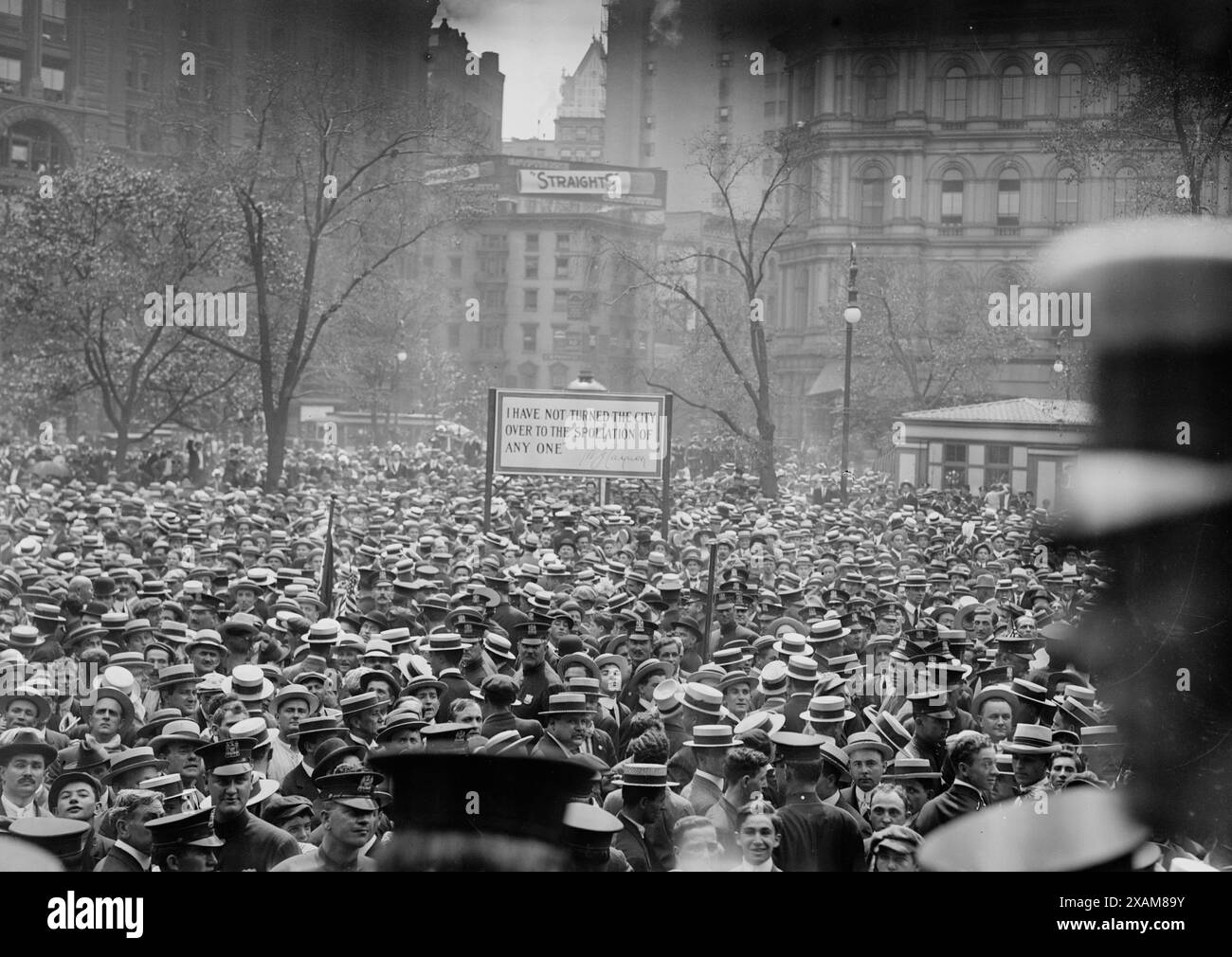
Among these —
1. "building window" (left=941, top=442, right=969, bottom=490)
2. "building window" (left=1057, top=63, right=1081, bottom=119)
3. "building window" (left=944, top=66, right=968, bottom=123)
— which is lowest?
"building window" (left=941, top=442, right=969, bottom=490)

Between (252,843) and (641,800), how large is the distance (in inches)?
60.2

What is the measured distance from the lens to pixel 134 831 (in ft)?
17.7

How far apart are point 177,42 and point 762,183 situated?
11176mm

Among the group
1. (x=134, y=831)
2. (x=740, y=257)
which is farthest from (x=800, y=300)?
(x=134, y=831)

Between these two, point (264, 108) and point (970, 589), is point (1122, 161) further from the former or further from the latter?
point (264, 108)

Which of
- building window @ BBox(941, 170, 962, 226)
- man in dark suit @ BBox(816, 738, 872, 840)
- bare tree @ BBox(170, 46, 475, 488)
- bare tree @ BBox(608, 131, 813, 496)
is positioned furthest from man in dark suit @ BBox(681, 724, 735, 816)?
building window @ BBox(941, 170, 962, 226)

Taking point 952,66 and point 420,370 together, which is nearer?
point 952,66

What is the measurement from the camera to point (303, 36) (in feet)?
30.0

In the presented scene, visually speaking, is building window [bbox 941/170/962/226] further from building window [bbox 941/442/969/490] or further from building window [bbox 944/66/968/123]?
building window [bbox 941/442/969/490]

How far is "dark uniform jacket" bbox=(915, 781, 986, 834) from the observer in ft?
18.2

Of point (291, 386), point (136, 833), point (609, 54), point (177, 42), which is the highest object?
point (177, 42)

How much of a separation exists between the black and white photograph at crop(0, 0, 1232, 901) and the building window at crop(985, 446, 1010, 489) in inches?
3.8

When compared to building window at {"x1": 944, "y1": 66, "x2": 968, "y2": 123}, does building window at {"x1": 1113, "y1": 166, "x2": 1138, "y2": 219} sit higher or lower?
lower
